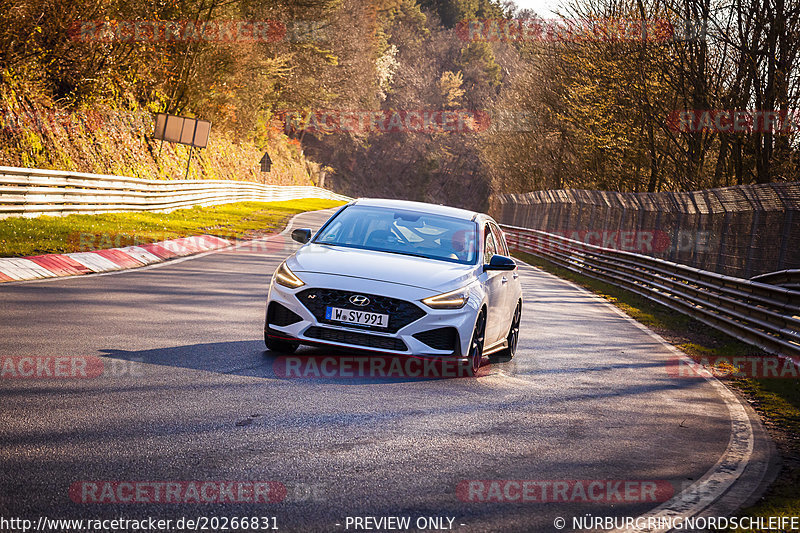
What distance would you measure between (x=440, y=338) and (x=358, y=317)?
782 millimetres

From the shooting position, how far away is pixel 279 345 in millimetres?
9320

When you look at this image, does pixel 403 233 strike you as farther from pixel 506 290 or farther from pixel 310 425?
pixel 310 425

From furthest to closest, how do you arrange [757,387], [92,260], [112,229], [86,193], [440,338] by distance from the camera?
[86,193] → [112,229] → [92,260] → [757,387] → [440,338]

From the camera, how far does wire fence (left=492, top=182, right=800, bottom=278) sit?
1541 centimetres

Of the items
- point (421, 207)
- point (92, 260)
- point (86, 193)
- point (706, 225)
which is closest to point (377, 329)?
point (421, 207)

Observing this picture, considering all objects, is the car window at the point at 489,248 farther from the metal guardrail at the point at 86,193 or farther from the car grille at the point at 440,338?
the metal guardrail at the point at 86,193

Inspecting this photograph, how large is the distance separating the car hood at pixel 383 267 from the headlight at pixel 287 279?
0.06 meters

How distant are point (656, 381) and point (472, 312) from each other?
2.83m

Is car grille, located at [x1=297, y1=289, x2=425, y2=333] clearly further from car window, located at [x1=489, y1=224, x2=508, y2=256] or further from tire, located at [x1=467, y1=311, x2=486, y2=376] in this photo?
A: car window, located at [x1=489, y1=224, x2=508, y2=256]

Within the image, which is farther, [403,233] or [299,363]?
[403,233]

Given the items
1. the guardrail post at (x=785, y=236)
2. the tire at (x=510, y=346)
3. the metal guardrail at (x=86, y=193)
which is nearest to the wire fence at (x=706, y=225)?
the guardrail post at (x=785, y=236)

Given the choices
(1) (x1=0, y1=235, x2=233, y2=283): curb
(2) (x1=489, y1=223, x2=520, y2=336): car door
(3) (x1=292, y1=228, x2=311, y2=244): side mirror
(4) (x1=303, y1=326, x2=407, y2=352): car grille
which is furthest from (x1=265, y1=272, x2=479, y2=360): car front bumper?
(1) (x1=0, y1=235, x2=233, y2=283): curb

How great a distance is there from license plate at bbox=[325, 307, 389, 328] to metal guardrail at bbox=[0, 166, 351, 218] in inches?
489

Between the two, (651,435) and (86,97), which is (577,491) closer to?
(651,435)
